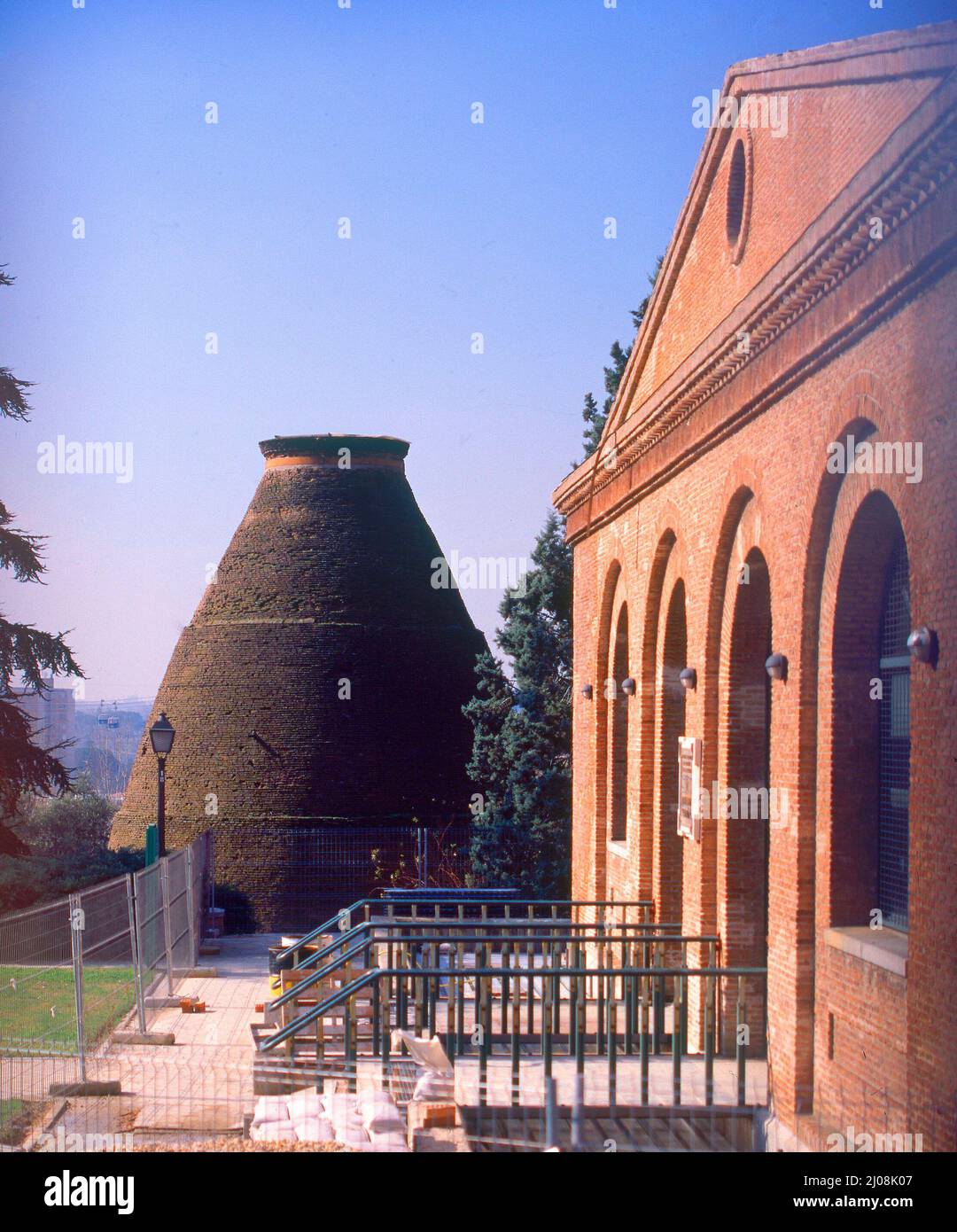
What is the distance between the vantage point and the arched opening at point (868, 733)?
9117mm

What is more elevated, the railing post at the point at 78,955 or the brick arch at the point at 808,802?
the brick arch at the point at 808,802

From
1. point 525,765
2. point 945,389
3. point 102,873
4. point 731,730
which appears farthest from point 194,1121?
point 525,765

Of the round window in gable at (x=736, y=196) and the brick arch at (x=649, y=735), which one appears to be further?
the brick arch at (x=649, y=735)

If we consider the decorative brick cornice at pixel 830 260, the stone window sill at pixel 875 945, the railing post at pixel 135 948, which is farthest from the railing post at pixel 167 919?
the stone window sill at pixel 875 945

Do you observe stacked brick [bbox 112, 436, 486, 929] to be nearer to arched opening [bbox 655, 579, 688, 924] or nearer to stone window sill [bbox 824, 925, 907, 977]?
arched opening [bbox 655, 579, 688, 924]

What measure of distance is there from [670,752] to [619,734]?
9.16ft

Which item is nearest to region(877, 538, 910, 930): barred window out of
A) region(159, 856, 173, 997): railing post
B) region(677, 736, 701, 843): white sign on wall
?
region(677, 736, 701, 843): white sign on wall

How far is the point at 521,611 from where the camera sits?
97.5ft

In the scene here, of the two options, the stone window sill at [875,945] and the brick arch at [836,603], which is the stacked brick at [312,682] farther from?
the stone window sill at [875,945]

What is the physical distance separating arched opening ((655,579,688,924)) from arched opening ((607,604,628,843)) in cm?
263

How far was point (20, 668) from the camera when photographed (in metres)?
25.8

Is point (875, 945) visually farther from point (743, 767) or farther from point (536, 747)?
point (536, 747)

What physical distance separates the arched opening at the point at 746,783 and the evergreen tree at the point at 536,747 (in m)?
16.6
